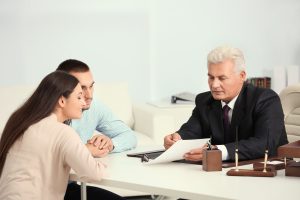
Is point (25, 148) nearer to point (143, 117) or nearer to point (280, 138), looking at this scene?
point (280, 138)

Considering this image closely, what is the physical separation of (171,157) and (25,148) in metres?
0.68

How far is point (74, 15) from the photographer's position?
6.22m

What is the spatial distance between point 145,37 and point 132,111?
0.88 metres

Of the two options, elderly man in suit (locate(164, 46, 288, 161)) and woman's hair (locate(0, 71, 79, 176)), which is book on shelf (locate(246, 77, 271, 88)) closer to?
elderly man in suit (locate(164, 46, 288, 161))

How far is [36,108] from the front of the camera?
3000 millimetres

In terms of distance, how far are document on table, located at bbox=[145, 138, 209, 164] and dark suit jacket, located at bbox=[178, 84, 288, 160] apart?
18 cm

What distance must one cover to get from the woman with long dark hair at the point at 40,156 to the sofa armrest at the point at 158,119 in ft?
8.04

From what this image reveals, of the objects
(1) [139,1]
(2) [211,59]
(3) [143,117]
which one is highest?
(1) [139,1]

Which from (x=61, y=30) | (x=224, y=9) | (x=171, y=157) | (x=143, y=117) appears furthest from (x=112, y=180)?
(x=224, y=9)

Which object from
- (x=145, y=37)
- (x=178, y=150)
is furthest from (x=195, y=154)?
(x=145, y=37)

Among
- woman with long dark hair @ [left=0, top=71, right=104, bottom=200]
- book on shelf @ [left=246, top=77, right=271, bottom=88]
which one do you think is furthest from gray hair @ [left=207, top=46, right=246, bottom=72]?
book on shelf @ [left=246, top=77, right=271, bottom=88]

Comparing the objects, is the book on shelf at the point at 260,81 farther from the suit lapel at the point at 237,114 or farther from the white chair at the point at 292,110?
the suit lapel at the point at 237,114

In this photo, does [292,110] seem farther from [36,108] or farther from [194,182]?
[36,108]

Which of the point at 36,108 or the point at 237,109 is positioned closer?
the point at 36,108
